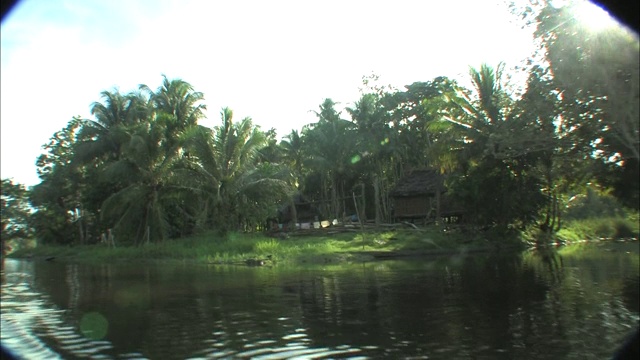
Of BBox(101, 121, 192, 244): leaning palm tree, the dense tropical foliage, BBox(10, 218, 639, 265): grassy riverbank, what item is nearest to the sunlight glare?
the dense tropical foliage

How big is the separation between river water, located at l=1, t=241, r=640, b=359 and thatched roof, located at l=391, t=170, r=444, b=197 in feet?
53.8

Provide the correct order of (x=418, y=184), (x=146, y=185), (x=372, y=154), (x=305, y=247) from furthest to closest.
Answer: (x=372, y=154) < (x=418, y=184) < (x=146, y=185) < (x=305, y=247)

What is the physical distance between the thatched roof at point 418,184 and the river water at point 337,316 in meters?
16.4

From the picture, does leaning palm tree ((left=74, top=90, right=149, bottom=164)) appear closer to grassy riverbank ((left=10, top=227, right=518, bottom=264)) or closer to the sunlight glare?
grassy riverbank ((left=10, top=227, right=518, bottom=264))

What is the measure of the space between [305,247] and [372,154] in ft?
48.4

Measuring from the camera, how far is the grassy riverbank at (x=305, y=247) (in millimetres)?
20359

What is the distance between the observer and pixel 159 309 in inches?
377

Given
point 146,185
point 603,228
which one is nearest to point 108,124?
point 146,185

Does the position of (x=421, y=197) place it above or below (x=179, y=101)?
below

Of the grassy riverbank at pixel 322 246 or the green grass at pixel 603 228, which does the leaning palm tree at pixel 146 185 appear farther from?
the green grass at pixel 603 228

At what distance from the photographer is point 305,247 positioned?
21516mm

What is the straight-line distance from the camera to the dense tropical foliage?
30.3ft

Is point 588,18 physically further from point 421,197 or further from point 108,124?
point 108,124

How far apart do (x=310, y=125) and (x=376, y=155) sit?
5.97 metres
